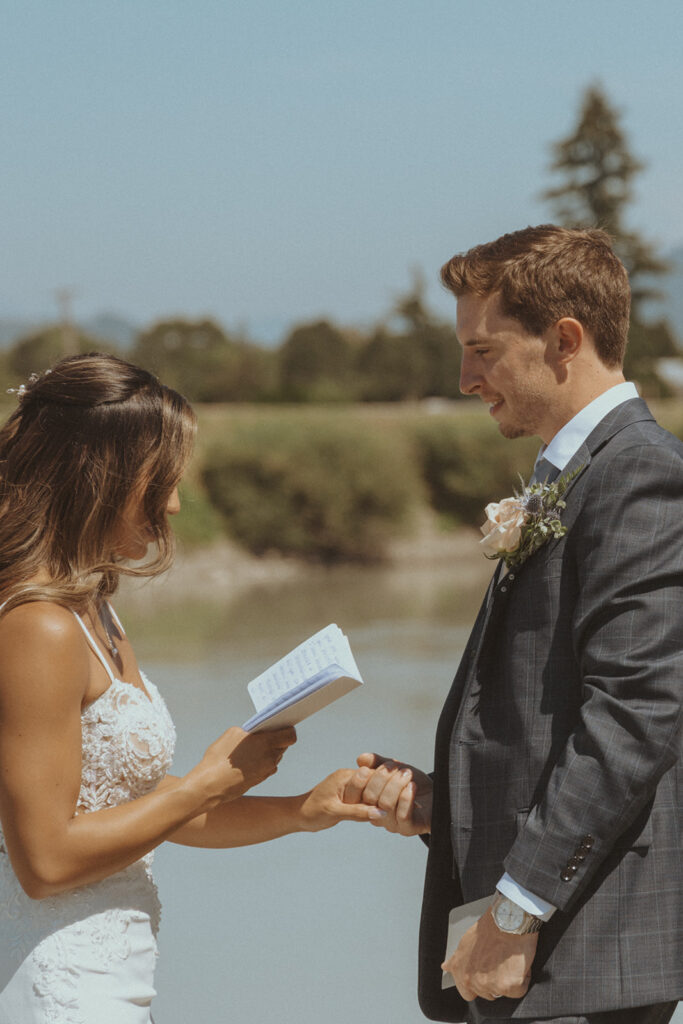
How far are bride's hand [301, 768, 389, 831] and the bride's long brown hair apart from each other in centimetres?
69

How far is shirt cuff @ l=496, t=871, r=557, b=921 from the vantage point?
6.31 feet

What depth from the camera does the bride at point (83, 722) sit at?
1.99 metres

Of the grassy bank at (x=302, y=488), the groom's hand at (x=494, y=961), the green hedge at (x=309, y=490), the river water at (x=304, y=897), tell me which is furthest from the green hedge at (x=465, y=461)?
the groom's hand at (x=494, y=961)

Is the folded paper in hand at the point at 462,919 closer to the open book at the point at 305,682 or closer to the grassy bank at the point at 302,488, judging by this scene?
the open book at the point at 305,682

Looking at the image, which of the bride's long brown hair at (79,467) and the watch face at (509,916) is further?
the bride's long brown hair at (79,467)

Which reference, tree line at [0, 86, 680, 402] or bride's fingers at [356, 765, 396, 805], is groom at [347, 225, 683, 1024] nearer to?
bride's fingers at [356, 765, 396, 805]

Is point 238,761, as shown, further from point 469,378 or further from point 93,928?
point 469,378

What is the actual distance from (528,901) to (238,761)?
60 centimetres

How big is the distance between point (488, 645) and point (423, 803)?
482 millimetres

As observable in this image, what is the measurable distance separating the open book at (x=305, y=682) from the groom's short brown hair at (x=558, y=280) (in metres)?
0.67

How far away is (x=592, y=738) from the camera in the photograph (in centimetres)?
189

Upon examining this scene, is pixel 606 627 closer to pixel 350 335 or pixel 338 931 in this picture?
pixel 338 931

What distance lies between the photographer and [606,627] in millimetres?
1921

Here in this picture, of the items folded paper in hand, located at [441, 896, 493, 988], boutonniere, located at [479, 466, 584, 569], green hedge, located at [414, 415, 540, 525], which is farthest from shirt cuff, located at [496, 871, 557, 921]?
green hedge, located at [414, 415, 540, 525]
